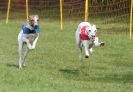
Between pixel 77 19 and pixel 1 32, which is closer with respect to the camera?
pixel 1 32

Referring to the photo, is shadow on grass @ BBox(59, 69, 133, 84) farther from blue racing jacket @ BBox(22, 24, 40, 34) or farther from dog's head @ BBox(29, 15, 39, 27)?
dog's head @ BBox(29, 15, 39, 27)

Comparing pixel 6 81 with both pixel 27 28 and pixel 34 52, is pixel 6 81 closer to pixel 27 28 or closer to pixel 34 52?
pixel 27 28

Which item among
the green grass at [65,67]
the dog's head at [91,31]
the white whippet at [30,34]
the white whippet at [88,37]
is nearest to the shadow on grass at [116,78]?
the green grass at [65,67]

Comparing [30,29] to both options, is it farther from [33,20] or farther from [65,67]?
[65,67]

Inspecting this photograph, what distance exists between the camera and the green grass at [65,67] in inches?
411

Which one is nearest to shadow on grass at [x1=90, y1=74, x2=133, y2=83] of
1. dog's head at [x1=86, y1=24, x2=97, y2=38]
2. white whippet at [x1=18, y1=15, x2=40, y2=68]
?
dog's head at [x1=86, y1=24, x2=97, y2=38]

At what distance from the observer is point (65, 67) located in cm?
1340

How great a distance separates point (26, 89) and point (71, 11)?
72.8 feet

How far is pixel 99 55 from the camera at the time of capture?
16.1m

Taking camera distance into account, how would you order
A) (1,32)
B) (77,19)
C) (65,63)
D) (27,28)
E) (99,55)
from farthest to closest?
1. (77,19)
2. (1,32)
3. (99,55)
4. (65,63)
5. (27,28)

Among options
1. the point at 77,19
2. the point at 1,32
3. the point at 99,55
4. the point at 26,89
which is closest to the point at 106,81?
the point at 26,89

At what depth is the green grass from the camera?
1043cm

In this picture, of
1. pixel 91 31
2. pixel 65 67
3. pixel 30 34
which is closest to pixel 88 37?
pixel 91 31

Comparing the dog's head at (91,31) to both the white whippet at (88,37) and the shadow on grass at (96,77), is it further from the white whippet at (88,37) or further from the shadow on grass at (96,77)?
the shadow on grass at (96,77)
